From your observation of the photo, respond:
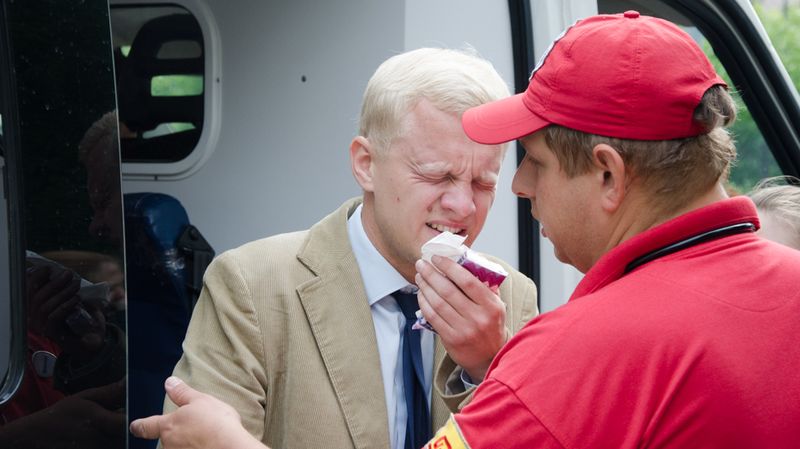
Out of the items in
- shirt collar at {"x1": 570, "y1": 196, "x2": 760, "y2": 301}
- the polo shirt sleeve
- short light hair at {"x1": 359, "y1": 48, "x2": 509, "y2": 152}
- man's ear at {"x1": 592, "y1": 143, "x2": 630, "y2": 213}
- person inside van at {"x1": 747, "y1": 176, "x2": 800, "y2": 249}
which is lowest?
the polo shirt sleeve

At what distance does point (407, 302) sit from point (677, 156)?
33.2 inches

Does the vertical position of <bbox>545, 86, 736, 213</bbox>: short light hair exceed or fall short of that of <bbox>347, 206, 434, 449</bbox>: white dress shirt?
it exceeds it

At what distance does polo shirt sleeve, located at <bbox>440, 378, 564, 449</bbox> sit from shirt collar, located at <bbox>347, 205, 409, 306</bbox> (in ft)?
2.45

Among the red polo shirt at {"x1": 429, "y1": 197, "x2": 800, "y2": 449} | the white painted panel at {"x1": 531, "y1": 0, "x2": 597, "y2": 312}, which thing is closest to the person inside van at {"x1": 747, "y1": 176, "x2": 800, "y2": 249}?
the white painted panel at {"x1": 531, "y1": 0, "x2": 597, "y2": 312}

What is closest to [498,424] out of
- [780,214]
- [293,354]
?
[293,354]

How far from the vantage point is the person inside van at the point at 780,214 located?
8.38 feet

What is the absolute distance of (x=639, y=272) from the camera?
58.4 inches

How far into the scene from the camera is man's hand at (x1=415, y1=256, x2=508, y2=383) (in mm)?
1958

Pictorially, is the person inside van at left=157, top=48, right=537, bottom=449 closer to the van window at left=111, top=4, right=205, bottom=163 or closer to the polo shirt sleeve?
the polo shirt sleeve

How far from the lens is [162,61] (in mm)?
3426

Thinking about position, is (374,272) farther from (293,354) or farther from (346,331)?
(293,354)

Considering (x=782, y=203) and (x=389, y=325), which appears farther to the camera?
(x=782, y=203)

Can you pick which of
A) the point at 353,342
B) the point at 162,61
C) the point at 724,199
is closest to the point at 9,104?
the point at 353,342

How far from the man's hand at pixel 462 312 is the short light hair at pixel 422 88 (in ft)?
1.16
